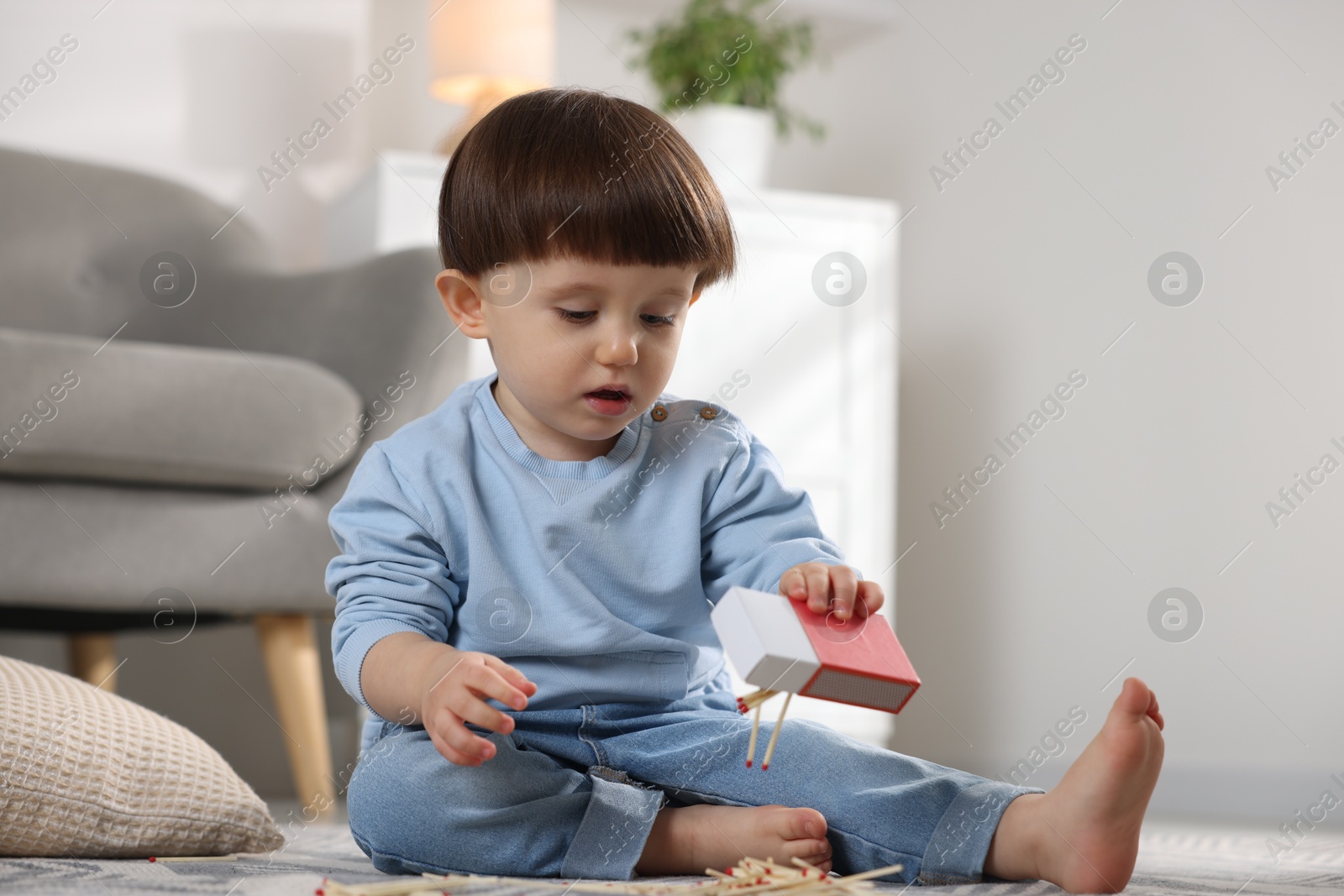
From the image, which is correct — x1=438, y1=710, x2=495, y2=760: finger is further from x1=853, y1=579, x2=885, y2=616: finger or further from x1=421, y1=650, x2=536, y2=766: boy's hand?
x1=853, y1=579, x2=885, y2=616: finger

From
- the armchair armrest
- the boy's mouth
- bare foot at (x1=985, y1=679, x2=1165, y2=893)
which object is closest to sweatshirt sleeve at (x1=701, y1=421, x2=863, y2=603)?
the boy's mouth

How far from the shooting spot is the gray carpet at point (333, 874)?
62cm

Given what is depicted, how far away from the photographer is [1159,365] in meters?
1.69

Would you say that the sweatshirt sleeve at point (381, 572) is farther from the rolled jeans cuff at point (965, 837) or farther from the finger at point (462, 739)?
the rolled jeans cuff at point (965, 837)

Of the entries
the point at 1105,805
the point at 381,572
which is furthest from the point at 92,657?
the point at 1105,805

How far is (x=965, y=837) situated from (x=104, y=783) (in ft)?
1.71

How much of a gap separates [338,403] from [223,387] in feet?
0.38

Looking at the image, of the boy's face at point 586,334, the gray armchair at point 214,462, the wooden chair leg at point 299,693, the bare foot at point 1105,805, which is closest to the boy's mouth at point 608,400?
the boy's face at point 586,334

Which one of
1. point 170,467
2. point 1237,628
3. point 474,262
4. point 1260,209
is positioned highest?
point 1260,209

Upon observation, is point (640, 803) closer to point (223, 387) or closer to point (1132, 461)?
point (223, 387)

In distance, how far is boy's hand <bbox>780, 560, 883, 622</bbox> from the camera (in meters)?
0.66

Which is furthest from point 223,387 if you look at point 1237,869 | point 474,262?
point 1237,869

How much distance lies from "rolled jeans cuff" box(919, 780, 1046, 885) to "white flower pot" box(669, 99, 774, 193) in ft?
4.50

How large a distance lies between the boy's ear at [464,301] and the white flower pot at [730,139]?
3.73ft
